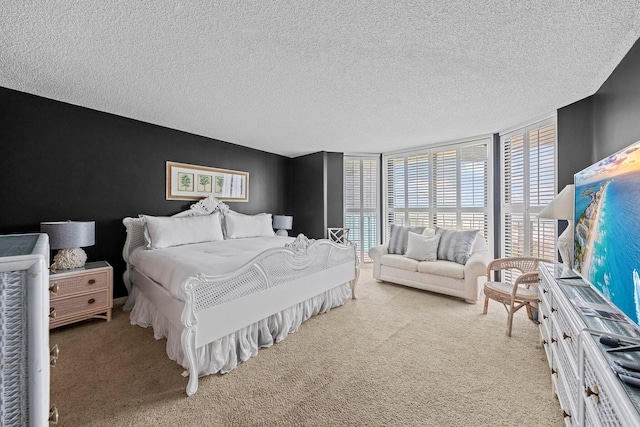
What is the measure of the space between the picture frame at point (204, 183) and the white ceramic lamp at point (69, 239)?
3.91ft

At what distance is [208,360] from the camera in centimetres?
185

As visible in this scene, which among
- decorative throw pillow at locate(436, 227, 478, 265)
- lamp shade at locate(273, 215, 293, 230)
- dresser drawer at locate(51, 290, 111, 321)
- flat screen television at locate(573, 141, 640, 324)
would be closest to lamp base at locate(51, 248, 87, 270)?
dresser drawer at locate(51, 290, 111, 321)

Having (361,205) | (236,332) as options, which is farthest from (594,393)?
(361,205)

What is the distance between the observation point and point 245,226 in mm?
4027

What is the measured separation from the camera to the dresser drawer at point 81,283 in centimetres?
242

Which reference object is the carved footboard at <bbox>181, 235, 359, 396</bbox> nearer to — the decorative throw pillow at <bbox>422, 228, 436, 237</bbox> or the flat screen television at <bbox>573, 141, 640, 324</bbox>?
the decorative throw pillow at <bbox>422, 228, 436, 237</bbox>

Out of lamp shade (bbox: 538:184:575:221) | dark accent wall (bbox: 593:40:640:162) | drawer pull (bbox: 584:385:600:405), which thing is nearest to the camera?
drawer pull (bbox: 584:385:600:405)

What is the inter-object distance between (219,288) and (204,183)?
2.67 metres

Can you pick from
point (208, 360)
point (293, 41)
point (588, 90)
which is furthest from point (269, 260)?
point (588, 90)

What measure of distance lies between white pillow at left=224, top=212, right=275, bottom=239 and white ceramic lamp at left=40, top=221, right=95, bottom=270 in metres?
1.61

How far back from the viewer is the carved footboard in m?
1.69

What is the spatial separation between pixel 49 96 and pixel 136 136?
827mm

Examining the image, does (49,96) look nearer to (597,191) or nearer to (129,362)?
(129,362)

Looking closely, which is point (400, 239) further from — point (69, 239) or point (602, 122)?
point (69, 239)
